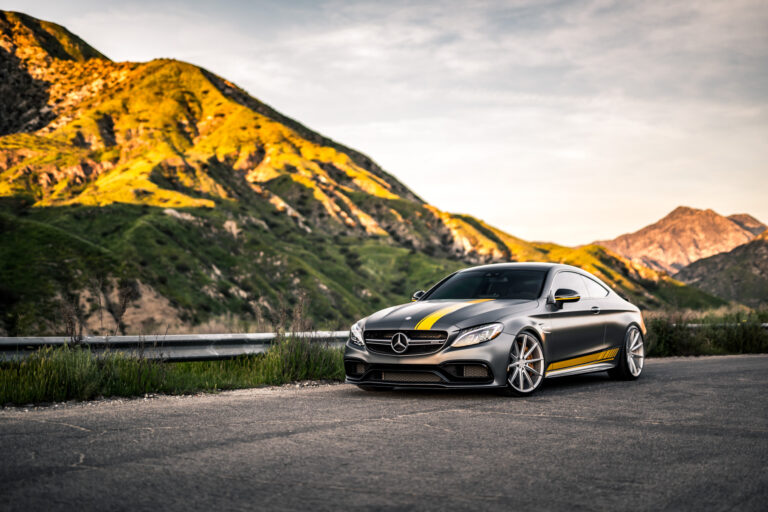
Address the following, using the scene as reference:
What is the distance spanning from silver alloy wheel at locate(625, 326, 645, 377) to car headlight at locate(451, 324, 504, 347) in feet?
9.76

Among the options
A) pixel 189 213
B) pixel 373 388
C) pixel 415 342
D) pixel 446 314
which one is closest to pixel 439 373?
pixel 415 342

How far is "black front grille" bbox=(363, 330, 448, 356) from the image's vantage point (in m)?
8.18

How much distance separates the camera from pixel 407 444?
219 inches

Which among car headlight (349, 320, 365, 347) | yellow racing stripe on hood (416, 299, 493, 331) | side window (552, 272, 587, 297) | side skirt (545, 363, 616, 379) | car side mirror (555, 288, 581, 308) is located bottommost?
side skirt (545, 363, 616, 379)

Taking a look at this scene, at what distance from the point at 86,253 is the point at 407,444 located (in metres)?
63.8

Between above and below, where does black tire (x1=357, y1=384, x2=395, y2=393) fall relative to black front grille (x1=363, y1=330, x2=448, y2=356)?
below

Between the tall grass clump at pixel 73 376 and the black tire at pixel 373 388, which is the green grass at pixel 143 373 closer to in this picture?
the tall grass clump at pixel 73 376

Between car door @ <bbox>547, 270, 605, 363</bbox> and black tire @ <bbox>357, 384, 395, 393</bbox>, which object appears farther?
car door @ <bbox>547, 270, 605, 363</bbox>

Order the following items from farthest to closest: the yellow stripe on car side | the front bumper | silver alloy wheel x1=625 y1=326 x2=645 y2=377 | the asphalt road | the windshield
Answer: silver alloy wheel x1=625 y1=326 x2=645 y2=377 → the windshield → the yellow stripe on car side → the front bumper → the asphalt road

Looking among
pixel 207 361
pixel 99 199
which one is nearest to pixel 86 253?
pixel 99 199

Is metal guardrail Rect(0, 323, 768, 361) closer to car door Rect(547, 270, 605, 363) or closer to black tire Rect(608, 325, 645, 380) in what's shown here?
car door Rect(547, 270, 605, 363)

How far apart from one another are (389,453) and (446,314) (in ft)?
11.4

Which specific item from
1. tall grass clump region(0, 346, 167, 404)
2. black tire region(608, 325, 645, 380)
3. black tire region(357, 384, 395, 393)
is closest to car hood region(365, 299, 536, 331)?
black tire region(357, 384, 395, 393)

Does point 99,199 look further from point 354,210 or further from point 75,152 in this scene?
point 354,210
